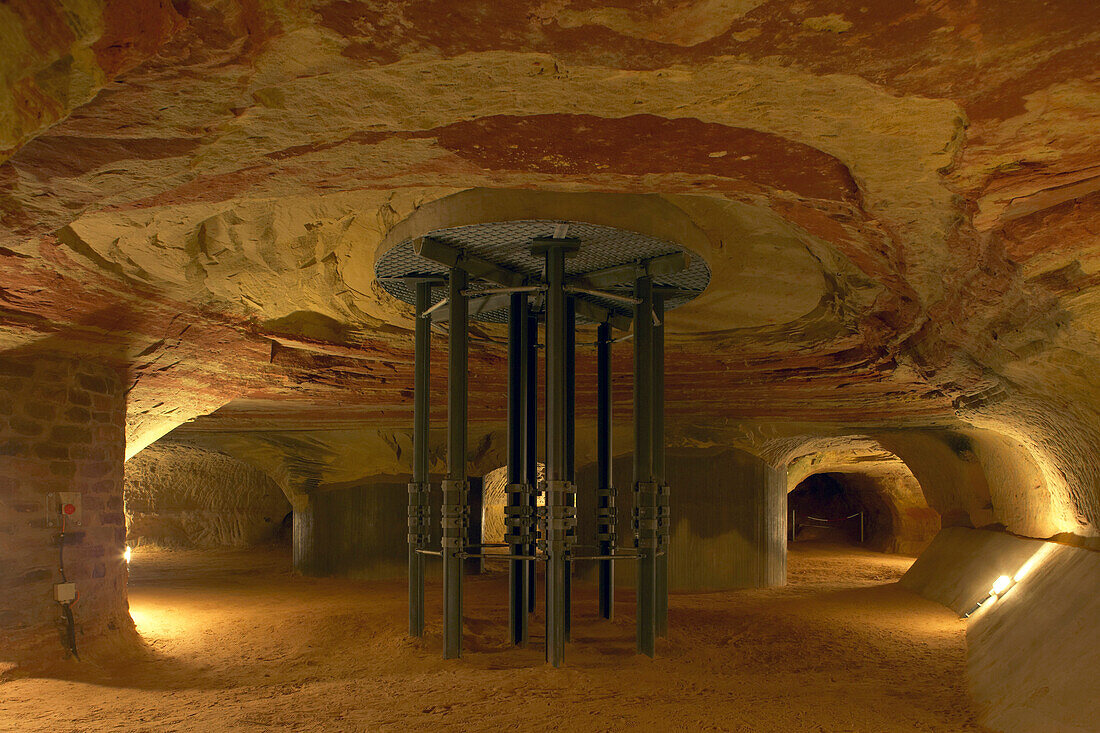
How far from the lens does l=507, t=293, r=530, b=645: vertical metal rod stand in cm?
700

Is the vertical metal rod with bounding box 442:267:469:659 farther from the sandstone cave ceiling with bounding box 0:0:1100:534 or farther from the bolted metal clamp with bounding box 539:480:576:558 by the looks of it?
the sandstone cave ceiling with bounding box 0:0:1100:534

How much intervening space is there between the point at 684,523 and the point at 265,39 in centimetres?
1077

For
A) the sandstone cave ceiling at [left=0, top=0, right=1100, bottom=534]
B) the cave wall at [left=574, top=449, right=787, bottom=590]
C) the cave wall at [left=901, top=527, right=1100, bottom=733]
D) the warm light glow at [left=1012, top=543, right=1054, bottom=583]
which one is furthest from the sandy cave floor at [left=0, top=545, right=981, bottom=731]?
the sandstone cave ceiling at [left=0, top=0, right=1100, bottom=534]

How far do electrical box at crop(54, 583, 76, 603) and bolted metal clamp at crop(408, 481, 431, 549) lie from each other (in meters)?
2.76

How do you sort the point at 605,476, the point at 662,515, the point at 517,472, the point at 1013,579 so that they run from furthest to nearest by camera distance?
1. the point at 1013,579
2. the point at 605,476
3. the point at 517,472
4. the point at 662,515

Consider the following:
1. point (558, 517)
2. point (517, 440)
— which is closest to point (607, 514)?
point (517, 440)

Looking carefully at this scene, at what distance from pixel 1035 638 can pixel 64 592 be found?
296 inches

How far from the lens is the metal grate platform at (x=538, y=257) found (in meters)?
5.98

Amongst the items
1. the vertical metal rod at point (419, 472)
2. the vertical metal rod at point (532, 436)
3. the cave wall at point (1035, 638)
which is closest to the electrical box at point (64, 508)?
the vertical metal rod at point (419, 472)

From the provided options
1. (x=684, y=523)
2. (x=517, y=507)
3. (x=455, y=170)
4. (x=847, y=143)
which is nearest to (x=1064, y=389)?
(x=847, y=143)

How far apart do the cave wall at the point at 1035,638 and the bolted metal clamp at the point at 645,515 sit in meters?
2.59

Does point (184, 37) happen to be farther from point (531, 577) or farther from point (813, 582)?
point (813, 582)

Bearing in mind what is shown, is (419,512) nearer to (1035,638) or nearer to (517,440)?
(517,440)

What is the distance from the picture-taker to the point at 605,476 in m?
7.66
